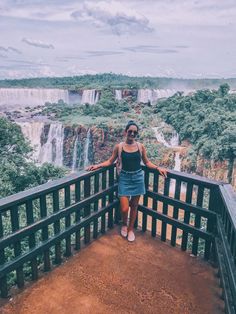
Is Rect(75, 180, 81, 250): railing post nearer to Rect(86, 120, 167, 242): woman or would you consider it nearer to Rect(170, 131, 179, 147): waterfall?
Rect(86, 120, 167, 242): woman

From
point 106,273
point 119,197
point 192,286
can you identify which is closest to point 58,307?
point 106,273

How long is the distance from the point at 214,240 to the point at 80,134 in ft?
81.8

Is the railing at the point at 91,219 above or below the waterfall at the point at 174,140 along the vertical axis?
above

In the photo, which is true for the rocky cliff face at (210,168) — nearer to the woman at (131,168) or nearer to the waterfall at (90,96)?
the woman at (131,168)

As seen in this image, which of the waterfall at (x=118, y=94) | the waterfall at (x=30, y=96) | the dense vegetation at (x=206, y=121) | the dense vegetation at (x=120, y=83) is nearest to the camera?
the dense vegetation at (x=206, y=121)

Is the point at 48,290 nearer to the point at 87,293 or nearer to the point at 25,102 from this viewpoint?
the point at 87,293

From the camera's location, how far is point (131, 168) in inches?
158

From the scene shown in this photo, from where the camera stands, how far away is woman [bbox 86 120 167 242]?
12.9 ft

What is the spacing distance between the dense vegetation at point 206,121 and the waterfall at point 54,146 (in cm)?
1070

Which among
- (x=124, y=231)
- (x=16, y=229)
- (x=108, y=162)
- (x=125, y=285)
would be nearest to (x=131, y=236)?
(x=124, y=231)

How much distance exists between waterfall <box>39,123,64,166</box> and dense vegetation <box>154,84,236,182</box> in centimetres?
1070

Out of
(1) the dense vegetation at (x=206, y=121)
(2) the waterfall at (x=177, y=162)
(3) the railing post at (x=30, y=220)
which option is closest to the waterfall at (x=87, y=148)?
(1) the dense vegetation at (x=206, y=121)

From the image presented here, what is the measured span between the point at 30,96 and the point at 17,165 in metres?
41.3

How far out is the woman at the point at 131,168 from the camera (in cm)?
394
